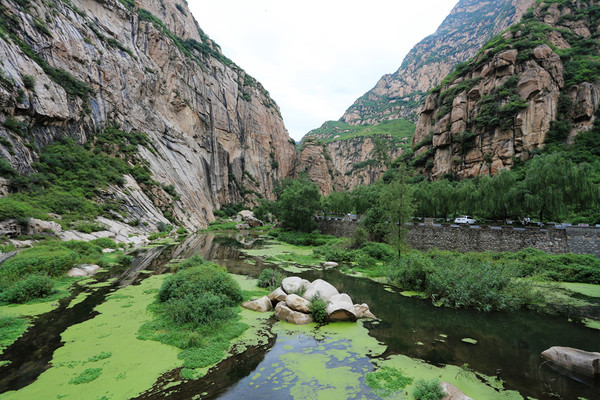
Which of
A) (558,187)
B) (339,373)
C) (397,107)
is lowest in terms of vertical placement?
(339,373)

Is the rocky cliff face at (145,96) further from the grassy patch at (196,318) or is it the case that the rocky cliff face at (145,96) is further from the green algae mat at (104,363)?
the green algae mat at (104,363)

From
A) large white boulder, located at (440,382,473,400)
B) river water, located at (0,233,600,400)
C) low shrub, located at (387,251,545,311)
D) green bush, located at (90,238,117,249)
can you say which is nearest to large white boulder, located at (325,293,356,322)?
river water, located at (0,233,600,400)

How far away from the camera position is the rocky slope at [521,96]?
41219 millimetres

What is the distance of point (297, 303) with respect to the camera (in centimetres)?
1137

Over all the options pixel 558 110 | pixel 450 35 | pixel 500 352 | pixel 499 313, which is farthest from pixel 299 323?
pixel 450 35

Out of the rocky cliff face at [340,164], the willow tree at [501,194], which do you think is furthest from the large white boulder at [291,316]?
the rocky cliff face at [340,164]

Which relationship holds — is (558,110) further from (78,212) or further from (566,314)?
(78,212)

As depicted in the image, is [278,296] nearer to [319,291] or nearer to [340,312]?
[319,291]

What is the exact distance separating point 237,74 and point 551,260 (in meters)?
96.6

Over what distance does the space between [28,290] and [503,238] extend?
100ft

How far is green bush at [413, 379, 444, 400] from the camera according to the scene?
5.89 meters

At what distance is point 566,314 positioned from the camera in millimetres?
11641

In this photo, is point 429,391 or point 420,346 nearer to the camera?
point 429,391

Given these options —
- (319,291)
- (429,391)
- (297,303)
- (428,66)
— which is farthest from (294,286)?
(428,66)
